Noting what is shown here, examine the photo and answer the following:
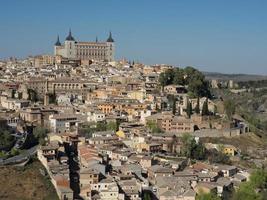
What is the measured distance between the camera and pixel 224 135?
34.3m

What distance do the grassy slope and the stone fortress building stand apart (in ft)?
140

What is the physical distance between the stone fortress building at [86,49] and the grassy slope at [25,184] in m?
42.7

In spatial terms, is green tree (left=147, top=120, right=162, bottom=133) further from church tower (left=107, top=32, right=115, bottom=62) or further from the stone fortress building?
church tower (left=107, top=32, right=115, bottom=62)

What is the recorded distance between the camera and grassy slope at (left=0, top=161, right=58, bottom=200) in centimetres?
2420

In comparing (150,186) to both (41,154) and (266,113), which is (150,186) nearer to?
(41,154)

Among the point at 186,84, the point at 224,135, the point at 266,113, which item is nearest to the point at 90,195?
the point at 224,135

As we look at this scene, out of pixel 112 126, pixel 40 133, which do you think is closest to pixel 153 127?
pixel 112 126

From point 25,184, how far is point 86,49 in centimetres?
4579

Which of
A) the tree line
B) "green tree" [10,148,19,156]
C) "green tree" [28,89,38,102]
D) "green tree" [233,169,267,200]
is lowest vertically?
"green tree" [233,169,267,200]

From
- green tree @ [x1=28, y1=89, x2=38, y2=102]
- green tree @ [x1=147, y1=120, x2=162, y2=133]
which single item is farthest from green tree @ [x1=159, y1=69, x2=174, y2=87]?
green tree @ [x1=147, y1=120, x2=162, y2=133]

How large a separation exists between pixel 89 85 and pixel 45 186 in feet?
72.6

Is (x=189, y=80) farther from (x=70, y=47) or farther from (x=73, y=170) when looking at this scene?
(x=70, y=47)

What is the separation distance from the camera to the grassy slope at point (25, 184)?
24203mm

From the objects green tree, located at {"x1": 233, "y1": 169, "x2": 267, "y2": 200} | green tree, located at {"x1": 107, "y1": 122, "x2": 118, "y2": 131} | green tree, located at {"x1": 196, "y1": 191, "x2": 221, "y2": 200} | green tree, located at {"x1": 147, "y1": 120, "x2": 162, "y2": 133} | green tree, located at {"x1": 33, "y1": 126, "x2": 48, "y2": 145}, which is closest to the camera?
green tree, located at {"x1": 196, "y1": 191, "x2": 221, "y2": 200}
